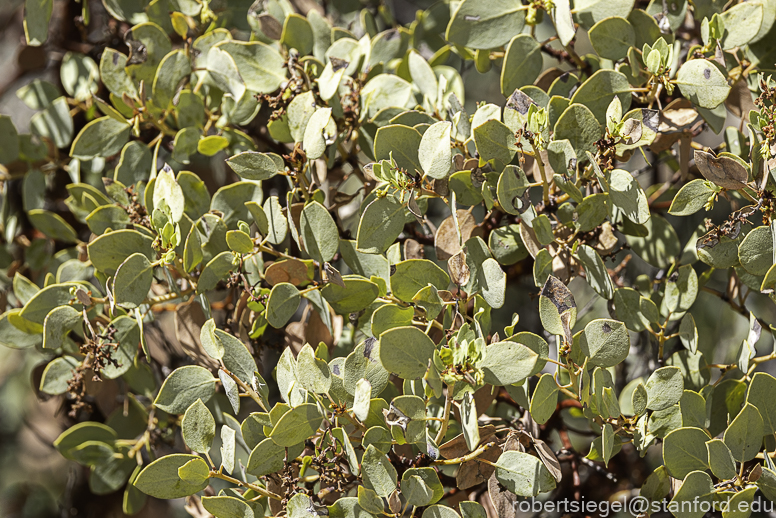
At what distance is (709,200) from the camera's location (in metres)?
0.57

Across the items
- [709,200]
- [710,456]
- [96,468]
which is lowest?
[96,468]

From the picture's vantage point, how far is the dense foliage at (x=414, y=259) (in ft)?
1.75

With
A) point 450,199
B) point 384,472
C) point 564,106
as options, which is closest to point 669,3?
point 564,106

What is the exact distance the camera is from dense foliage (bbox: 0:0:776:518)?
21.0 inches

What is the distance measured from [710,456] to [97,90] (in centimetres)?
88

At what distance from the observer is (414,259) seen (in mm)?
576

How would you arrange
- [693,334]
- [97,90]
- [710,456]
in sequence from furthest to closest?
[97,90] < [693,334] < [710,456]

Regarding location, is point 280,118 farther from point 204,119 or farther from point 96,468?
point 96,468

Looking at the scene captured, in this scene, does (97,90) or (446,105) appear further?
(97,90)

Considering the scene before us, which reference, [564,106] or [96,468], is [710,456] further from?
[96,468]

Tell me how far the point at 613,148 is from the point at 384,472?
357 millimetres

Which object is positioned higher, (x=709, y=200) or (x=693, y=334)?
(x=709, y=200)

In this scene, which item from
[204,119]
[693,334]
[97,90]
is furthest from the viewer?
[97,90]

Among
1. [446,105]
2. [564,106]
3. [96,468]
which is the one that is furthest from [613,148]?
[96,468]
